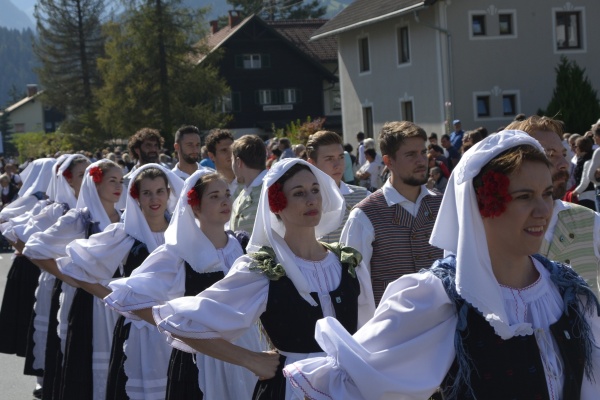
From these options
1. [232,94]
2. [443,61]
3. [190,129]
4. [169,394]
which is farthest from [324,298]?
[232,94]

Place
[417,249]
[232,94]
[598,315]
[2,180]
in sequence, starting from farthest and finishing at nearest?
[232,94] < [2,180] < [417,249] < [598,315]

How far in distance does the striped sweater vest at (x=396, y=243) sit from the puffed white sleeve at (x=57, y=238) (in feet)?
10.1

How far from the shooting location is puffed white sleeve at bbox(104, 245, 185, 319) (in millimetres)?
5328

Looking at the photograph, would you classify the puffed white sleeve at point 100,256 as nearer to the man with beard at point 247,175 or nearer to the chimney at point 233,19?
the man with beard at point 247,175

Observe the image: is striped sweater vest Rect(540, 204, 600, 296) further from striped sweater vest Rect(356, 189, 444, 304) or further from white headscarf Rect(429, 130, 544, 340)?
white headscarf Rect(429, 130, 544, 340)

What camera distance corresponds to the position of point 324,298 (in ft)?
14.3

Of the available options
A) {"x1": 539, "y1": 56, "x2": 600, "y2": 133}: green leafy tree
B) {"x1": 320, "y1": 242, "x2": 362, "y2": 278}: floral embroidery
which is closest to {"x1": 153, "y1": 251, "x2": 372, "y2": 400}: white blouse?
{"x1": 320, "y1": 242, "x2": 362, "y2": 278}: floral embroidery

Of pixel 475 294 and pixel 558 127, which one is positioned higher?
pixel 558 127

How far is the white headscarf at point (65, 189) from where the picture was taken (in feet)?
29.2

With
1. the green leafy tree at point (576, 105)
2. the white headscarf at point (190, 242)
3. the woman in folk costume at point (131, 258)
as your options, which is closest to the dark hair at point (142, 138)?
the woman in folk costume at point (131, 258)

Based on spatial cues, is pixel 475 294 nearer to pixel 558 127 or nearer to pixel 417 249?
pixel 558 127

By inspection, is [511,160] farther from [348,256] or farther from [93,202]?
[93,202]

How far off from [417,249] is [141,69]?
46.6 metres

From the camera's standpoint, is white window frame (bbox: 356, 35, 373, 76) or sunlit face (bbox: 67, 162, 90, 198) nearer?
sunlit face (bbox: 67, 162, 90, 198)
